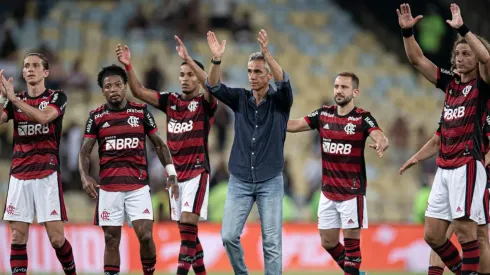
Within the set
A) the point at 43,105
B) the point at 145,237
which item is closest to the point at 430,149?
the point at 145,237

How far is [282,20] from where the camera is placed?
2533cm

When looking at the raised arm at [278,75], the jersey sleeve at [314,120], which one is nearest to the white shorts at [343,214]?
the jersey sleeve at [314,120]

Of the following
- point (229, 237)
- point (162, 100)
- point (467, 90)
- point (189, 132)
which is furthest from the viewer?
point (162, 100)

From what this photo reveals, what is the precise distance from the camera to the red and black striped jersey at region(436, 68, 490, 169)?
9320mm

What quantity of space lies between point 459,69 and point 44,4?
54.1 ft

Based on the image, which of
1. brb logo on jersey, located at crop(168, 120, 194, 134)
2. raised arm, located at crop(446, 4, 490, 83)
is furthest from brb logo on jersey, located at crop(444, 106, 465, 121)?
brb logo on jersey, located at crop(168, 120, 194, 134)

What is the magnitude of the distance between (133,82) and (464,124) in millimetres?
3884

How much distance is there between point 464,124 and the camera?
30.7 ft

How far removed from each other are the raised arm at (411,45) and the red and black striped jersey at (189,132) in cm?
259

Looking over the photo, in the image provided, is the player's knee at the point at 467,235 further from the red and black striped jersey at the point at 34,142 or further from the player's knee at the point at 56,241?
the red and black striped jersey at the point at 34,142

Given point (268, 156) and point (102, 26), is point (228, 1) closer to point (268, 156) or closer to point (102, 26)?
point (102, 26)

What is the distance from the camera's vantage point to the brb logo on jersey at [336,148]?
10969 mm

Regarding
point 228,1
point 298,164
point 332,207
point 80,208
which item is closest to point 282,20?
point 228,1

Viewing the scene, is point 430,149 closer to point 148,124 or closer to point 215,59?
point 215,59
